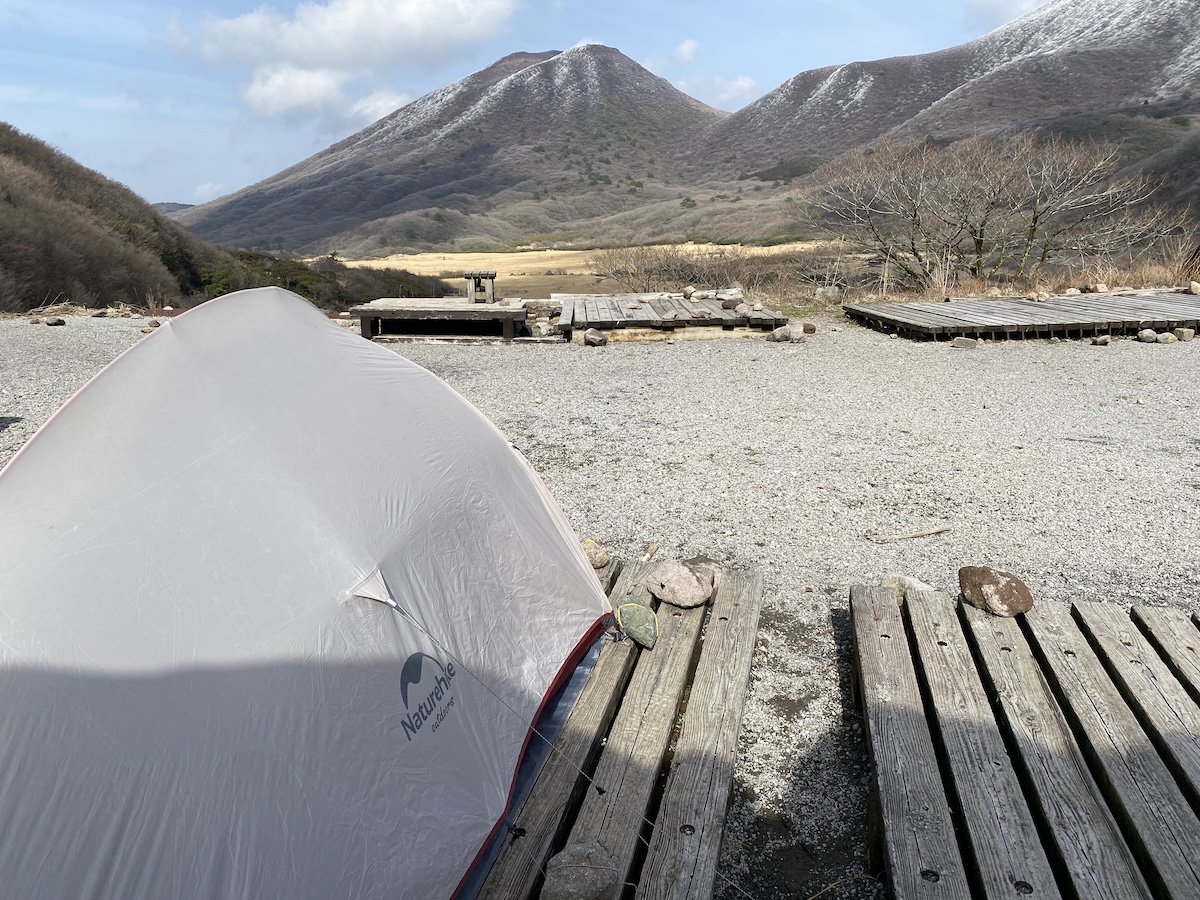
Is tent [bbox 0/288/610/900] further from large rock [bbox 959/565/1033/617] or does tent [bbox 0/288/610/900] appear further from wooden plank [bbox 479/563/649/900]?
large rock [bbox 959/565/1033/617]

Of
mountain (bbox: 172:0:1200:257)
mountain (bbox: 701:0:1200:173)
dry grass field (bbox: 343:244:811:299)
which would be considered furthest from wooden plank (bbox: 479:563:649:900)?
mountain (bbox: 701:0:1200:173)

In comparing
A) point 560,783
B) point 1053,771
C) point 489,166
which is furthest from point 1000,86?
point 560,783

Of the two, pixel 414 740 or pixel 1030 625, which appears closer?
pixel 414 740

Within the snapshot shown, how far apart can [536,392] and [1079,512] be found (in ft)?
15.7

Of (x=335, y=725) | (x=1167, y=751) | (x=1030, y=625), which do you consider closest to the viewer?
(x=335, y=725)

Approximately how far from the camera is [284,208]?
3120 inches

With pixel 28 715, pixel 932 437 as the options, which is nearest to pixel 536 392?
pixel 932 437

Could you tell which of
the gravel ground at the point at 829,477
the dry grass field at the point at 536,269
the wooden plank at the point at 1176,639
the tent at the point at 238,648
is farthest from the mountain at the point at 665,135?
the tent at the point at 238,648

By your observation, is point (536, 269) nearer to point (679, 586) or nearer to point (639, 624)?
point (679, 586)

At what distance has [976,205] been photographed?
13.1 m

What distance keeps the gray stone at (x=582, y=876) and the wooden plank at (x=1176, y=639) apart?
1.94m

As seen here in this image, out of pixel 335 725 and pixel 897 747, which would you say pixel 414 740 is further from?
pixel 897 747

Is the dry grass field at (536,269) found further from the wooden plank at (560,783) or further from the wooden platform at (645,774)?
the wooden plank at (560,783)

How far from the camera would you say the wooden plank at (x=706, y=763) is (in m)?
2.01
